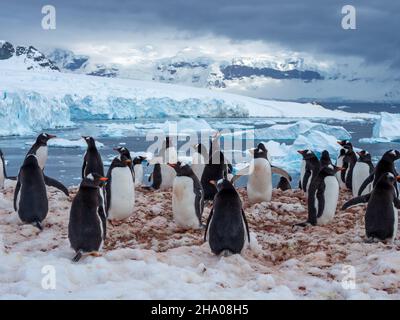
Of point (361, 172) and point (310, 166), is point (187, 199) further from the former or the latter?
point (361, 172)

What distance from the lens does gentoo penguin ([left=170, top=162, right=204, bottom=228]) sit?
6234 mm

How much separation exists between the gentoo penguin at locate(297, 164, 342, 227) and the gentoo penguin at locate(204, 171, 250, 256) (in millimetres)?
1726

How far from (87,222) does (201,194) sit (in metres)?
1.75

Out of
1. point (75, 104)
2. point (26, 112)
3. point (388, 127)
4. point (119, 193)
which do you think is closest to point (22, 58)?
point (75, 104)

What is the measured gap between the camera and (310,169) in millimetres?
8477

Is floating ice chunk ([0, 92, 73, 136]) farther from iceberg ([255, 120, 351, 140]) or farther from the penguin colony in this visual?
the penguin colony

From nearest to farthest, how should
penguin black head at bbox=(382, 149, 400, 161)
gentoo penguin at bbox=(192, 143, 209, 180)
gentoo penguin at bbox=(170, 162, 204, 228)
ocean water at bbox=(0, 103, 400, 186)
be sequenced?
gentoo penguin at bbox=(170, 162, 204, 228) < penguin black head at bbox=(382, 149, 400, 161) < gentoo penguin at bbox=(192, 143, 209, 180) < ocean water at bbox=(0, 103, 400, 186)

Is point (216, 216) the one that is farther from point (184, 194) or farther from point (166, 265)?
point (184, 194)

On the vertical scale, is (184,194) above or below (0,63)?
below

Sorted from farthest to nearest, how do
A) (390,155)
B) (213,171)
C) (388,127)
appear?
(388,127)
(213,171)
(390,155)

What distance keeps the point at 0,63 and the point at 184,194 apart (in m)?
104

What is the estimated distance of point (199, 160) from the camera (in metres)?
8.96

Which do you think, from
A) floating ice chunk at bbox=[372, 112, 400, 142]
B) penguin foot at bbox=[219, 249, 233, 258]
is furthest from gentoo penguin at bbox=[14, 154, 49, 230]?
floating ice chunk at bbox=[372, 112, 400, 142]

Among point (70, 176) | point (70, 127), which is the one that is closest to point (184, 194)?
point (70, 176)
